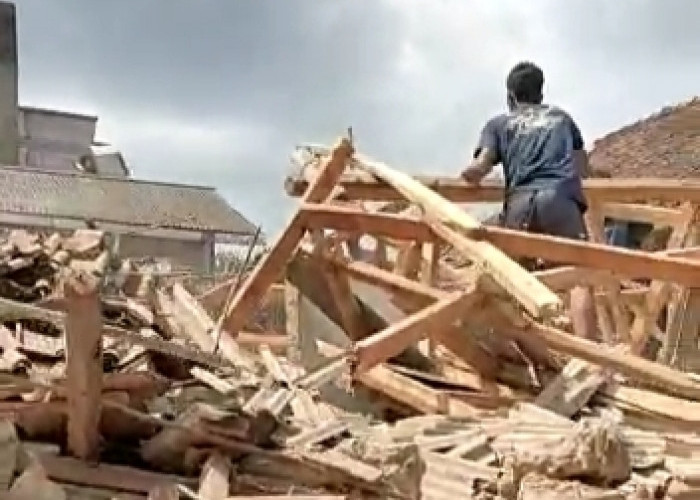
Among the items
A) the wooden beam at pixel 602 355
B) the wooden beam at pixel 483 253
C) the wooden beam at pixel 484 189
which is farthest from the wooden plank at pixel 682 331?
the wooden beam at pixel 483 253

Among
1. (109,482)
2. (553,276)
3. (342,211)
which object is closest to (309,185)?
(342,211)

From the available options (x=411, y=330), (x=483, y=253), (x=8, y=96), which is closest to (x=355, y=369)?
(x=411, y=330)

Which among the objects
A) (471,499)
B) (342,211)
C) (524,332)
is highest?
(342,211)

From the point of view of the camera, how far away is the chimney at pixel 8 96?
1859 centimetres

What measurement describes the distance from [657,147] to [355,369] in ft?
36.1

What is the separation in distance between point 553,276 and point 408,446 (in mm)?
1795

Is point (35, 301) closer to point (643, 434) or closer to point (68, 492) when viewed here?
point (68, 492)

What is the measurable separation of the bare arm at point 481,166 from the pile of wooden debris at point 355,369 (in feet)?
0.47

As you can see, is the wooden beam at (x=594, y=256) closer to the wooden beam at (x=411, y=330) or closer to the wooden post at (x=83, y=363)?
the wooden beam at (x=411, y=330)

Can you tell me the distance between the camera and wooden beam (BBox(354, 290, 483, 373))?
532cm

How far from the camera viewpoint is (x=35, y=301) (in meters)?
5.26

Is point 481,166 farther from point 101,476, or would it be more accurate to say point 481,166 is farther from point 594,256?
point 101,476

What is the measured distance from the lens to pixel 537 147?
675 centimetres

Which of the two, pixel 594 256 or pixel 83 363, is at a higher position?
pixel 594 256
